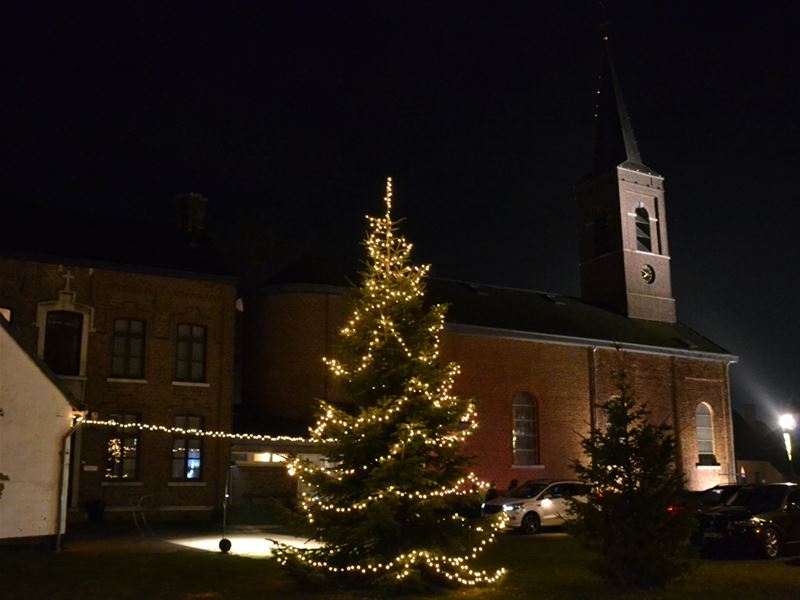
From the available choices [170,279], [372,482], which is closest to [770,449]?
[170,279]

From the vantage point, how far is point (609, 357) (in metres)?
39.2

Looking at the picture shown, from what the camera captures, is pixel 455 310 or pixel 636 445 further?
pixel 455 310

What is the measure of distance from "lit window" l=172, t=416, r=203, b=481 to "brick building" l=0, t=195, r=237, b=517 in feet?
0.10

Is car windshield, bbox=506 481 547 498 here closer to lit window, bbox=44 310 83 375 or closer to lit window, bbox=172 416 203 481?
lit window, bbox=172 416 203 481

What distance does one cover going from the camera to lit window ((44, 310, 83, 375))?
25.9 meters

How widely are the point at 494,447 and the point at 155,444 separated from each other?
1381 cm

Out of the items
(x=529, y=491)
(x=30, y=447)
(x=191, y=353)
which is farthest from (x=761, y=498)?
(x=191, y=353)

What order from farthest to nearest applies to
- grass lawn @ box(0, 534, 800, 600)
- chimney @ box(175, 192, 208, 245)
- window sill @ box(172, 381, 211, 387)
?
chimney @ box(175, 192, 208, 245) < window sill @ box(172, 381, 211, 387) < grass lawn @ box(0, 534, 800, 600)

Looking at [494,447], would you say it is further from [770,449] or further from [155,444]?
[770,449]

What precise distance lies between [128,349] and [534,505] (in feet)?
43.6

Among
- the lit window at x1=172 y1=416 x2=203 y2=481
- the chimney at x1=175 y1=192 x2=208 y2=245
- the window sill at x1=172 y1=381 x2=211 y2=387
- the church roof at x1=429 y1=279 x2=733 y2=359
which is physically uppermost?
the chimney at x1=175 y1=192 x2=208 y2=245

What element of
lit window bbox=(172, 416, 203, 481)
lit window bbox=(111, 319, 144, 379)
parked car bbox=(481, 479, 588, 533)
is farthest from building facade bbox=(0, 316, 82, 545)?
parked car bbox=(481, 479, 588, 533)

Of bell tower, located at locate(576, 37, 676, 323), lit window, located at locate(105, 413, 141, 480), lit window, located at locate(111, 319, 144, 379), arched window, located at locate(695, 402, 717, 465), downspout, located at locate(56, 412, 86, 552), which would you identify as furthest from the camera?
bell tower, located at locate(576, 37, 676, 323)

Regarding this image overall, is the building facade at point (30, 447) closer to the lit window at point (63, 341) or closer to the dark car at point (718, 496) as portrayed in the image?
the lit window at point (63, 341)
